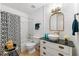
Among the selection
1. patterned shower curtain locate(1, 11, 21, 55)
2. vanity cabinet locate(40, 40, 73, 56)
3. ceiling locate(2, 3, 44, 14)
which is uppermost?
ceiling locate(2, 3, 44, 14)

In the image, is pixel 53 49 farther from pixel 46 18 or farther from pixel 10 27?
pixel 10 27

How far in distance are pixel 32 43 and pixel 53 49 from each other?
0.31 meters

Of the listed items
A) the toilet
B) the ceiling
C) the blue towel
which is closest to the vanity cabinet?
the toilet

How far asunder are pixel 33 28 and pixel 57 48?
17.1 inches

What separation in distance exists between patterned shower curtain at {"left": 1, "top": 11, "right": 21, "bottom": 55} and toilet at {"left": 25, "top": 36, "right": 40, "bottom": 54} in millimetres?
126

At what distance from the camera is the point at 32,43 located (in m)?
1.16

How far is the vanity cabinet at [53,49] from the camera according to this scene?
1.10 meters

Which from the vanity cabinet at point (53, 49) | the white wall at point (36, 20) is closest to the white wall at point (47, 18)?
the white wall at point (36, 20)

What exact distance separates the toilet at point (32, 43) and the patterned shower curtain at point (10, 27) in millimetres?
126

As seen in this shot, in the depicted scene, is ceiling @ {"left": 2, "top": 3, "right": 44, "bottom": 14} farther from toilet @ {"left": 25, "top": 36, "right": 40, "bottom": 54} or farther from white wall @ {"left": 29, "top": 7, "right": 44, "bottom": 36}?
toilet @ {"left": 25, "top": 36, "right": 40, "bottom": 54}

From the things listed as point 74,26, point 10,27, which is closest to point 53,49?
point 74,26

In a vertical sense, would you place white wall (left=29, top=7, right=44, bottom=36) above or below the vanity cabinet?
above

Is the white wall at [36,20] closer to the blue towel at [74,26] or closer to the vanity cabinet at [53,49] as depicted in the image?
the vanity cabinet at [53,49]

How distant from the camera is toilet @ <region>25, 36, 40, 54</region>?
1.15m
